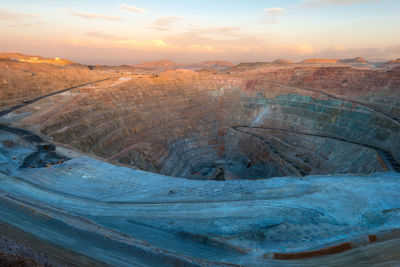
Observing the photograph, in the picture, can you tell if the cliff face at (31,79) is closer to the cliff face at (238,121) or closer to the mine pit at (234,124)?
the cliff face at (238,121)

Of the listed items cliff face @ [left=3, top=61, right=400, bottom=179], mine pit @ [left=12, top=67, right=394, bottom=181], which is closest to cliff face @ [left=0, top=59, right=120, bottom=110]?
cliff face @ [left=3, top=61, right=400, bottom=179]

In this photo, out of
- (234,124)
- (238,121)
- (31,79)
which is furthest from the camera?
(238,121)

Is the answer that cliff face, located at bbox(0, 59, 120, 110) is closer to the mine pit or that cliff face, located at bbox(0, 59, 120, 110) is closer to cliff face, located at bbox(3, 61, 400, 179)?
cliff face, located at bbox(3, 61, 400, 179)

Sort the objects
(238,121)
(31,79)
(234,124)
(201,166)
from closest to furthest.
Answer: (31,79) < (201,166) < (234,124) < (238,121)

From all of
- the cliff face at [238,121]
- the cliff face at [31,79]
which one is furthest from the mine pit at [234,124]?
the cliff face at [31,79]

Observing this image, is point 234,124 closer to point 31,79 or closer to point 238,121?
point 238,121

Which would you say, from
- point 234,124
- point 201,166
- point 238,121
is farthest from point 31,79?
point 238,121

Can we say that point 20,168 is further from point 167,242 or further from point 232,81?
point 232,81
